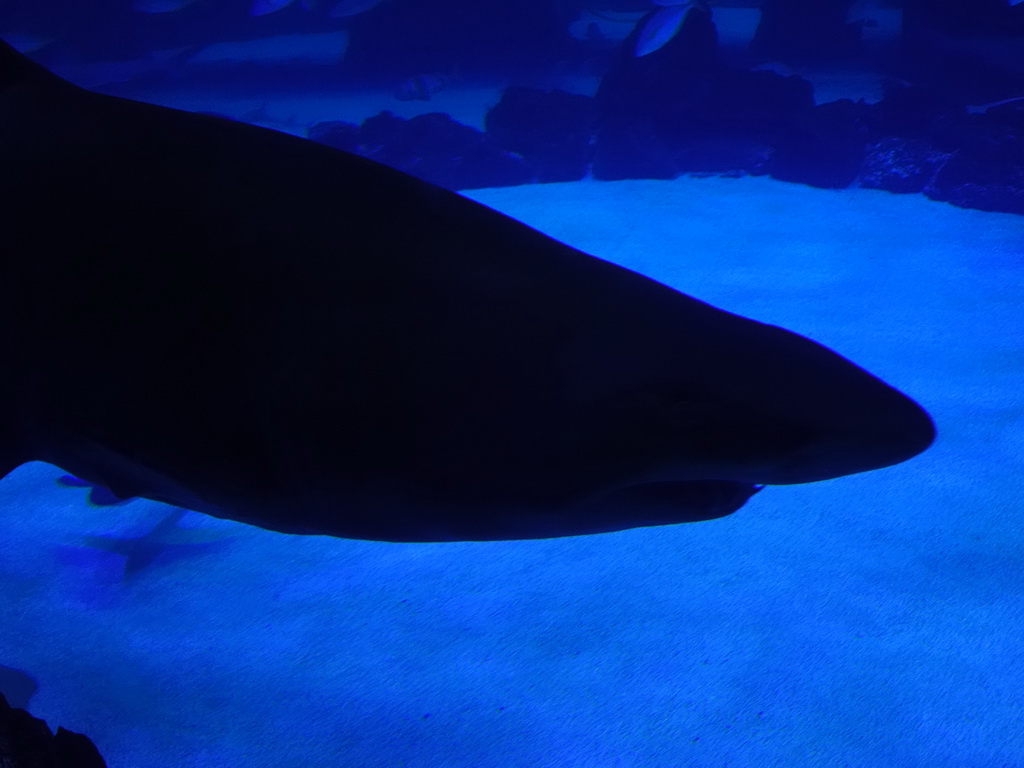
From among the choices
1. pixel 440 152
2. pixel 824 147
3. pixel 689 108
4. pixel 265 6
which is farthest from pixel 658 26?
pixel 265 6

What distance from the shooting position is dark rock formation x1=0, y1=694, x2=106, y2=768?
1.54 meters

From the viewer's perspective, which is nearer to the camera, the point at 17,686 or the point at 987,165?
the point at 17,686

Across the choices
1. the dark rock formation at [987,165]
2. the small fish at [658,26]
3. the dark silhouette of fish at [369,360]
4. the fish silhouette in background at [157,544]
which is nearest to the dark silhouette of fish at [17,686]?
the fish silhouette in background at [157,544]

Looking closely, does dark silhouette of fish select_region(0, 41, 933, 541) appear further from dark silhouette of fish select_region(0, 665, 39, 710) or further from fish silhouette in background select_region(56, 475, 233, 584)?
fish silhouette in background select_region(56, 475, 233, 584)

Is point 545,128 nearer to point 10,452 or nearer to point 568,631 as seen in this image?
point 568,631

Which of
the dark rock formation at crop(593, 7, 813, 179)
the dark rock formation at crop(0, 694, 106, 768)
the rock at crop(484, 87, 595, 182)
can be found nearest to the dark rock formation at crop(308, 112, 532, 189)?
the rock at crop(484, 87, 595, 182)

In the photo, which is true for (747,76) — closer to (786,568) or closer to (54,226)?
(786,568)

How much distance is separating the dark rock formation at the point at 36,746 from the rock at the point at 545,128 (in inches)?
438

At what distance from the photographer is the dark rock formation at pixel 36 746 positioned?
1.54 m

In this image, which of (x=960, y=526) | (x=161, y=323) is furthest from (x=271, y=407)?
(x=960, y=526)

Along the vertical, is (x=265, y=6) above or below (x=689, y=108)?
above

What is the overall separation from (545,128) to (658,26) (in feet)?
9.23

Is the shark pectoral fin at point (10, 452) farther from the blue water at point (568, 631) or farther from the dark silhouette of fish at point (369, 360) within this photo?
the blue water at point (568, 631)

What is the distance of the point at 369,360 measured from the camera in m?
0.83
